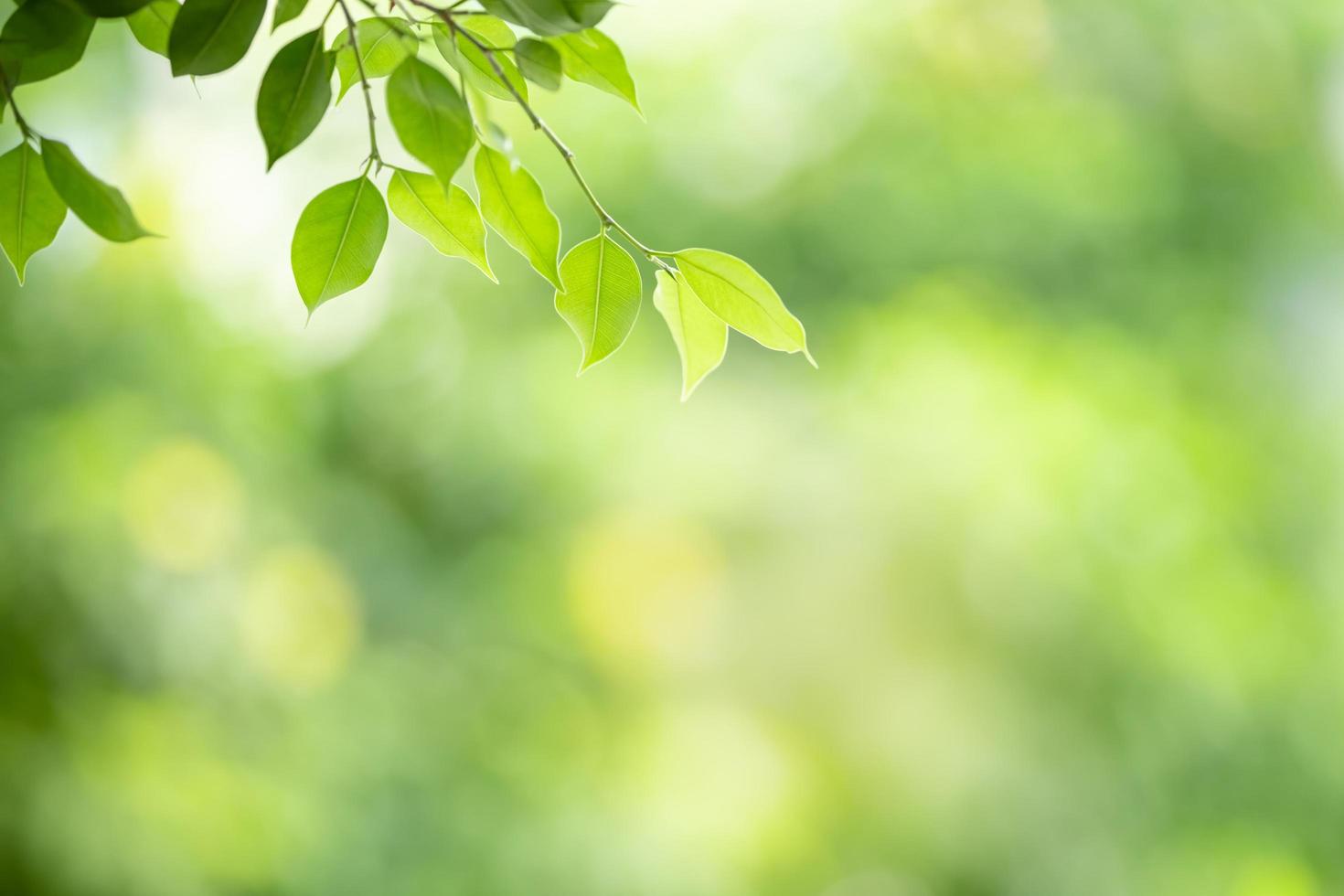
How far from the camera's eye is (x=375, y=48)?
39 cm

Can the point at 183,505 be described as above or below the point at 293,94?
above

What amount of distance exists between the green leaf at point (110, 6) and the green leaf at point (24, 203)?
8 centimetres

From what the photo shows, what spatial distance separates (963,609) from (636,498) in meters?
0.73

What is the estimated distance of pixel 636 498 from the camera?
101 inches

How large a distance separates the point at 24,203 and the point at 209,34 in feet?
0.38

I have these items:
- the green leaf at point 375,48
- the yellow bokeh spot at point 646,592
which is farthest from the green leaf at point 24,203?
the yellow bokeh spot at point 646,592

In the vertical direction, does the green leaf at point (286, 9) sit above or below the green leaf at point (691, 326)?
above

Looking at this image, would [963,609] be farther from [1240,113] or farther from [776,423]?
[1240,113]

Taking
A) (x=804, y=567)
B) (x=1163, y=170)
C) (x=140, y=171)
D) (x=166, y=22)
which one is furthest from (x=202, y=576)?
(x=1163, y=170)

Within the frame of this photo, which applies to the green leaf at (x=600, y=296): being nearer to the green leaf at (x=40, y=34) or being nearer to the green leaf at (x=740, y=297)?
the green leaf at (x=740, y=297)

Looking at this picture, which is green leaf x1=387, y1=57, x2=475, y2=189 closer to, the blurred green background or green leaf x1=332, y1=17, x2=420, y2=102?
green leaf x1=332, y1=17, x2=420, y2=102

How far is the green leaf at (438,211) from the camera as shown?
0.39 metres

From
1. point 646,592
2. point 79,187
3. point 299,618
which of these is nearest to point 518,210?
point 79,187

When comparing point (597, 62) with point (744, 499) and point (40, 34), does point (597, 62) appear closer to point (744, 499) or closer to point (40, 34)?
point (40, 34)
